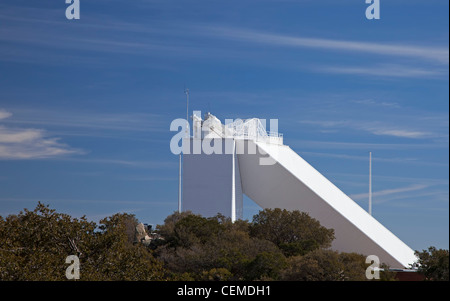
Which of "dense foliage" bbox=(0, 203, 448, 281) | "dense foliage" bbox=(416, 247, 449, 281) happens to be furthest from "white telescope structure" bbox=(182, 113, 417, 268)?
"dense foliage" bbox=(416, 247, 449, 281)

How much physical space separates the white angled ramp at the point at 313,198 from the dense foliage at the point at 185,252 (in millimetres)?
920

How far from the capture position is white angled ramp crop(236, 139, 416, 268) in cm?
2516

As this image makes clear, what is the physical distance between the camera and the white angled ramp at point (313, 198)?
25.2 meters

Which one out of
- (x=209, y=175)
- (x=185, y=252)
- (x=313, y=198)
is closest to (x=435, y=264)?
(x=313, y=198)

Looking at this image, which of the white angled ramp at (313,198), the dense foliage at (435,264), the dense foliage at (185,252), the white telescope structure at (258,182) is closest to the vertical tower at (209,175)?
the white telescope structure at (258,182)

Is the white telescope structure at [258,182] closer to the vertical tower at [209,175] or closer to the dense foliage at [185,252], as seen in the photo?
the vertical tower at [209,175]

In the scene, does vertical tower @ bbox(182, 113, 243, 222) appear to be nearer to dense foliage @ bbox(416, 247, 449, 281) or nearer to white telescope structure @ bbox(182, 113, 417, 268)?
white telescope structure @ bbox(182, 113, 417, 268)

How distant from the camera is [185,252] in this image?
Answer: 22516 mm

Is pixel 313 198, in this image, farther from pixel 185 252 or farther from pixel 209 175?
pixel 185 252

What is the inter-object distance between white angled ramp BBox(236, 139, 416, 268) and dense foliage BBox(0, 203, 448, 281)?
920mm

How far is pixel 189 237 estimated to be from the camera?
78.8ft

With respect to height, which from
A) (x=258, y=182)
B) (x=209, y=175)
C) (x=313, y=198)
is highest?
(x=209, y=175)

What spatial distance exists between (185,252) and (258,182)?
6470mm
